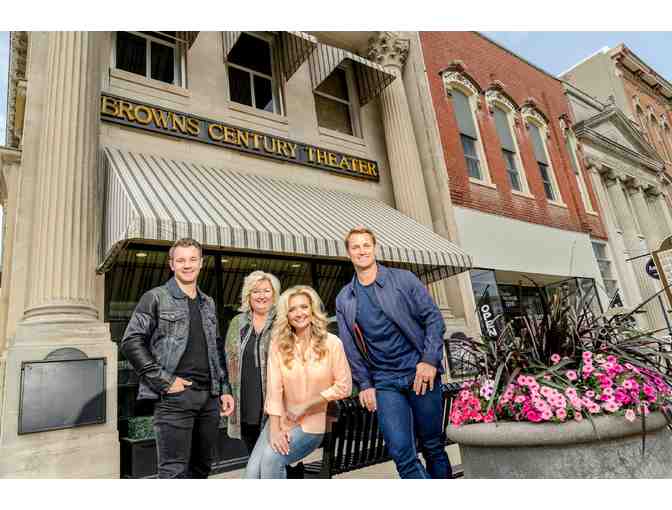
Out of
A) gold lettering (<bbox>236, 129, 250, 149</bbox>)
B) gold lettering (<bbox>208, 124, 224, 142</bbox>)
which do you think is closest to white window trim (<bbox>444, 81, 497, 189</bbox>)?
gold lettering (<bbox>236, 129, 250, 149</bbox>)

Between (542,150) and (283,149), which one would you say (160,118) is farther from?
(542,150)

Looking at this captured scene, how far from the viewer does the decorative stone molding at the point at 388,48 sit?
1116 centimetres

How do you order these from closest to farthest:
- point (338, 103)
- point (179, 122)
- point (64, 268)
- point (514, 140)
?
point (64, 268) < point (179, 122) < point (338, 103) < point (514, 140)

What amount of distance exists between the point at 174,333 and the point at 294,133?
22.7 feet

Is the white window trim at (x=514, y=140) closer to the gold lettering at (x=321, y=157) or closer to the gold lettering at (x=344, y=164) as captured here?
the gold lettering at (x=344, y=164)

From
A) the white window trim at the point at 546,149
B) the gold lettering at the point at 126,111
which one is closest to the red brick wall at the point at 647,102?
the white window trim at the point at 546,149

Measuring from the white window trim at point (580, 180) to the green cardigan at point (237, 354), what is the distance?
580 inches


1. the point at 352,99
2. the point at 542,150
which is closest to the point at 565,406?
the point at 352,99

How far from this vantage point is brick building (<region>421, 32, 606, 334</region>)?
37.2 ft

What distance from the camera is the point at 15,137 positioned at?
10.2 meters

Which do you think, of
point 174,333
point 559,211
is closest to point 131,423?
point 174,333

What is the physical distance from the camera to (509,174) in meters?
13.2

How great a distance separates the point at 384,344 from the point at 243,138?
631 centimetres

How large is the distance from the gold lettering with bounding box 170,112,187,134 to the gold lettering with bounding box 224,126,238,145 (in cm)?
74
